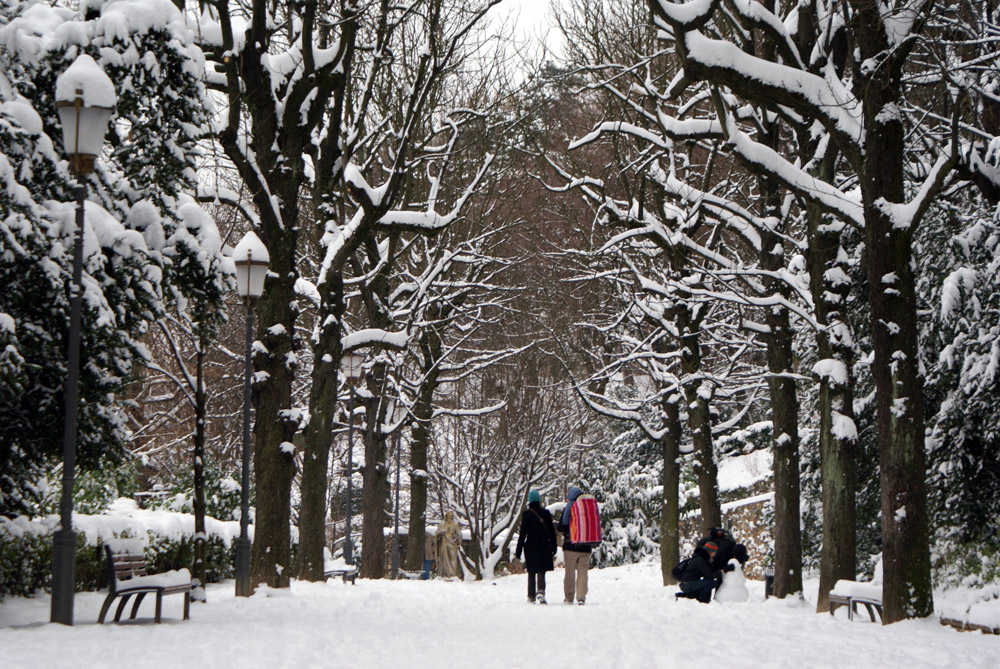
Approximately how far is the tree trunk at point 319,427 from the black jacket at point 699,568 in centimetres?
606

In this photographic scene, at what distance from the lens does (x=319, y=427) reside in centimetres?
1719

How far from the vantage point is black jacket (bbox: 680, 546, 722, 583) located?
15.6 metres

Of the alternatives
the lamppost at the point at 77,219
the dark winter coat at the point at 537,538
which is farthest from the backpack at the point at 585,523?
the lamppost at the point at 77,219

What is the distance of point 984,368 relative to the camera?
1259cm

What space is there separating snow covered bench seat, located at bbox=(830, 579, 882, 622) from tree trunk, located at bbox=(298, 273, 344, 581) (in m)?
8.42

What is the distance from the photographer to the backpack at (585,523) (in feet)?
51.7

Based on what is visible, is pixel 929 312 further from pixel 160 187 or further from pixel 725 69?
pixel 160 187

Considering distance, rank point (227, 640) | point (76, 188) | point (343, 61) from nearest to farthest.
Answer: point (227, 640) → point (76, 188) → point (343, 61)

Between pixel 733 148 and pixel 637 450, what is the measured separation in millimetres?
22455

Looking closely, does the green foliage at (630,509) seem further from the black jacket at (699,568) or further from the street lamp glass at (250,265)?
the street lamp glass at (250,265)

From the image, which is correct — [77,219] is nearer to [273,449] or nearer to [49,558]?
[49,558]

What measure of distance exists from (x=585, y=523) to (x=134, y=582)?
7.35 m

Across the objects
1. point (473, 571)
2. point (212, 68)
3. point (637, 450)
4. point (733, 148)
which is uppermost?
point (212, 68)

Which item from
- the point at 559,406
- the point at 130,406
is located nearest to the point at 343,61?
the point at 130,406
